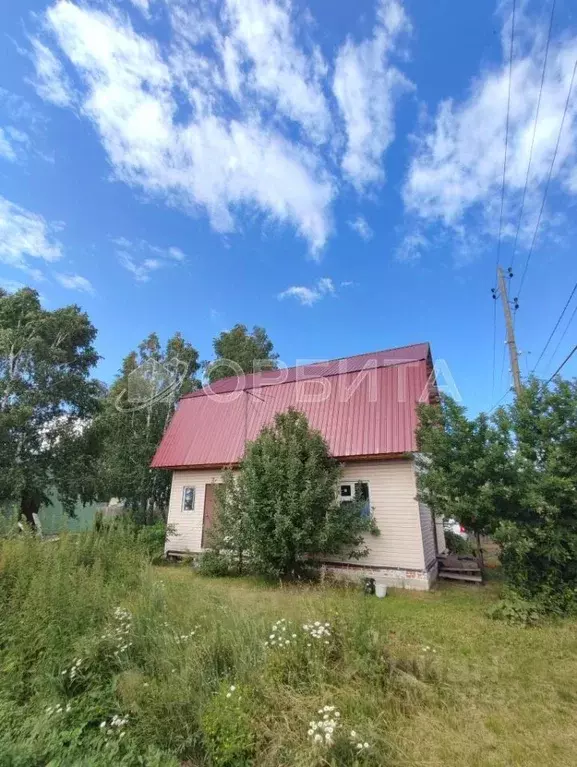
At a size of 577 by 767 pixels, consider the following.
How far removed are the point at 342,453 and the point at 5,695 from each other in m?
6.95

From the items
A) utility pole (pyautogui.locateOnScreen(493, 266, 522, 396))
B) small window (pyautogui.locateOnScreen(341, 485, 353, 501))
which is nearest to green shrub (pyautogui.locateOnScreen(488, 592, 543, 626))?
small window (pyautogui.locateOnScreen(341, 485, 353, 501))

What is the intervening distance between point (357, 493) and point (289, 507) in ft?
6.98

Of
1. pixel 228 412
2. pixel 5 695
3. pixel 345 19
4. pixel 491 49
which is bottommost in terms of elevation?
pixel 5 695

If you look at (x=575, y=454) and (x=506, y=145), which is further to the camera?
(x=506, y=145)

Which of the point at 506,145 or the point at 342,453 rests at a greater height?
the point at 506,145

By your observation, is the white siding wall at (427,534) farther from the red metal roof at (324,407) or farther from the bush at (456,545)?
the bush at (456,545)

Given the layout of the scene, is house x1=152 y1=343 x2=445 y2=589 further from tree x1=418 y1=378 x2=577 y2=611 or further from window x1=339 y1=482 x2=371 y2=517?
tree x1=418 y1=378 x2=577 y2=611

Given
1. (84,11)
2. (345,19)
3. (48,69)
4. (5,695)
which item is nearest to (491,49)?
(345,19)

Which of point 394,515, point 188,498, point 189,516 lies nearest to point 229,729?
point 394,515

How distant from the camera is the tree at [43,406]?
14.3 metres

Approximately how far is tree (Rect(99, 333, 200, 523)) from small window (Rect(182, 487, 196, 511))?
5.53m

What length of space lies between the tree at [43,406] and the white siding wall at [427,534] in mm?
13633

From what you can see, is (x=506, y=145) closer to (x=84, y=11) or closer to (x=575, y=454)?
(x=575, y=454)

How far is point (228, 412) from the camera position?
1205 cm
